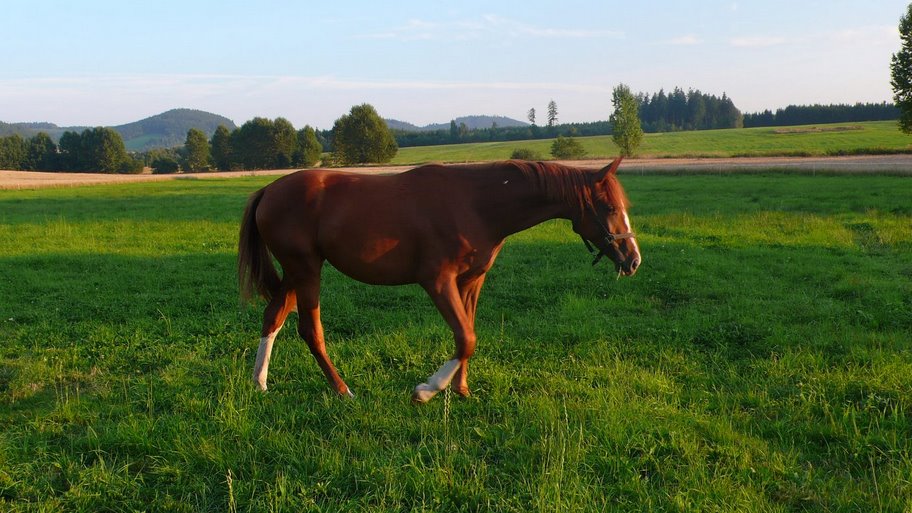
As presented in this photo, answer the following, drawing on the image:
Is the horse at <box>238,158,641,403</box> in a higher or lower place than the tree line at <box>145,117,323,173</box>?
lower

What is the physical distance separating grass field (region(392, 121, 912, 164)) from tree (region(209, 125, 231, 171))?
2378cm

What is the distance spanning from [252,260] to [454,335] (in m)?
2.19

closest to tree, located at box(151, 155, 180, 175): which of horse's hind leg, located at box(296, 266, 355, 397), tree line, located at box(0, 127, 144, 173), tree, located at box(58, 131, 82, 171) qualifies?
tree line, located at box(0, 127, 144, 173)

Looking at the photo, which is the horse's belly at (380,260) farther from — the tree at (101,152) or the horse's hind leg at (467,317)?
the tree at (101,152)

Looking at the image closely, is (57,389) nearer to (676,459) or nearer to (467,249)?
(467,249)

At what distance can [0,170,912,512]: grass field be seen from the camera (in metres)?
3.49

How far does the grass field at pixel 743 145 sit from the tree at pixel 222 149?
78.0ft

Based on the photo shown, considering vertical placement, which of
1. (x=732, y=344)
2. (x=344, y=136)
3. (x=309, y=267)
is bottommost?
(x=732, y=344)

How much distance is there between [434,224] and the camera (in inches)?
187

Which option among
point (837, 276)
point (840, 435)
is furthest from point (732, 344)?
point (837, 276)

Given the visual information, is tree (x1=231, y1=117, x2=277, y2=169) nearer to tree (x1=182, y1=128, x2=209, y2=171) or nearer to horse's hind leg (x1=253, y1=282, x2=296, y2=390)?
tree (x1=182, y1=128, x2=209, y2=171)

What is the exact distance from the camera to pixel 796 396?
4.77 m

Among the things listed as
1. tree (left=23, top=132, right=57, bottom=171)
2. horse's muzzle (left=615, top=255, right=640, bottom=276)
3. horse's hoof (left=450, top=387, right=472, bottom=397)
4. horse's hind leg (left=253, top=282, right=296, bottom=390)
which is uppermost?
tree (left=23, top=132, right=57, bottom=171)

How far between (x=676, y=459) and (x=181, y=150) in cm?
11367
